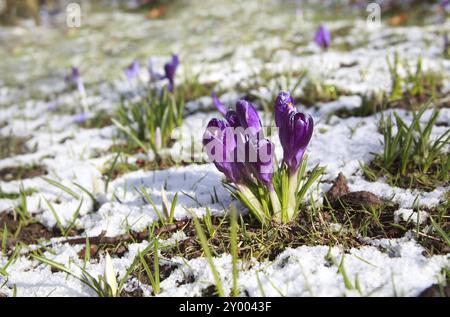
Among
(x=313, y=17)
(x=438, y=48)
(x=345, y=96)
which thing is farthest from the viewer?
(x=313, y=17)

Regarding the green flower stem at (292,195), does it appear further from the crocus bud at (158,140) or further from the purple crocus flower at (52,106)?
the purple crocus flower at (52,106)

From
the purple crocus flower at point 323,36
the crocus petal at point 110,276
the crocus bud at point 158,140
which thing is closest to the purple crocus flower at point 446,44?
the purple crocus flower at point 323,36

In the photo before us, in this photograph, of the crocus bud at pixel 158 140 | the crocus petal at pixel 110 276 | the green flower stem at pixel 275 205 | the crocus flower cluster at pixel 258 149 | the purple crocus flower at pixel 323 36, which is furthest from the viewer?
the purple crocus flower at pixel 323 36

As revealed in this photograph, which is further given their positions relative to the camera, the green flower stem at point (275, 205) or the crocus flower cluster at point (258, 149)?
Result: the green flower stem at point (275, 205)
